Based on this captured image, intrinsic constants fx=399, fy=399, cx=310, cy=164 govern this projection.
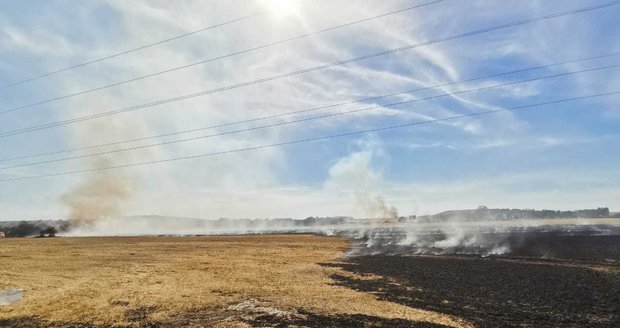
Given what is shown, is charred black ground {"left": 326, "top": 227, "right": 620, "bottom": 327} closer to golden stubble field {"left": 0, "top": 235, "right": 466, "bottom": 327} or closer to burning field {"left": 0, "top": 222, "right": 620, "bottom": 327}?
burning field {"left": 0, "top": 222, "right": 620, "bottom": 327}

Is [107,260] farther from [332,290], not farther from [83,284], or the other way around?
[332,290]

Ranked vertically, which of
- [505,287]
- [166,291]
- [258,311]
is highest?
[166,291]

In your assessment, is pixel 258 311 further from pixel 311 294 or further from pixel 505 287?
pixel 505 287

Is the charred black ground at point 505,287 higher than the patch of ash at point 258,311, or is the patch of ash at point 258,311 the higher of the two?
the patch of ash at point 258,311

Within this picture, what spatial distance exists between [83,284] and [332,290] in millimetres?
20024

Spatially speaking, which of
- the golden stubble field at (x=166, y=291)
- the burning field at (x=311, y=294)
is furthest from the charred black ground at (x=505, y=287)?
the golden stubble field at (x=166, y=291)

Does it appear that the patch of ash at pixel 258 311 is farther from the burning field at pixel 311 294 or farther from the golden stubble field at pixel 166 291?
the golden stubble field at pixel 166 291

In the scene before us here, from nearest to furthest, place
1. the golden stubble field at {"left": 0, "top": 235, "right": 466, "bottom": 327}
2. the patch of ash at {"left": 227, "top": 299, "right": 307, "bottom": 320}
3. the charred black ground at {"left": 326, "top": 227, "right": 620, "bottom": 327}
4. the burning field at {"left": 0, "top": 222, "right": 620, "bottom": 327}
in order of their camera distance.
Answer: the patch of ash at {"left": 227, "top": 299, "right": 307, "bottom": 320} → the burning field at {"left": 0, "top": 222, "right": 620, "bottom": 327} → the charred black ground at {"left": 326, "top": 227, "right": 620, "bottom": 327} → the golden stubble field at {"left": 0, "top": 235, "right": 466, "bottom": 327}

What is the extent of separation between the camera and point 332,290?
31.2 meters

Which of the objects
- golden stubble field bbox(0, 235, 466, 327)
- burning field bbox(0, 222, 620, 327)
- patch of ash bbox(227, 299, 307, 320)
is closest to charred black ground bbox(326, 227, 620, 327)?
burning field bbox(0, 222, 620, 327)

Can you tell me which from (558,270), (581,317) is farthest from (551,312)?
(558,270)

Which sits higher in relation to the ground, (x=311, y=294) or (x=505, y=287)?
(x=311, y=294)

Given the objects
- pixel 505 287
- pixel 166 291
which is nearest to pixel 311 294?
pixel 166 291

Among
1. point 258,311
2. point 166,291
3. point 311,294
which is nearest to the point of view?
point 258,311
